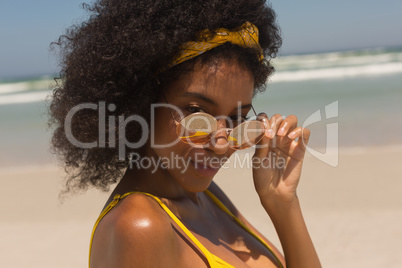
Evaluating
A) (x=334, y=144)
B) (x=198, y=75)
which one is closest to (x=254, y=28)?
(x=198, y=75)

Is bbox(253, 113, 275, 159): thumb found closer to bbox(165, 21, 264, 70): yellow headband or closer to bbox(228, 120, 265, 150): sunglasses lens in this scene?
bbox(228, 120, 265, 150): sunglasses lens

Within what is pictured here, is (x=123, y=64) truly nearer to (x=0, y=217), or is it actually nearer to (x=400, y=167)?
(x=0, y=217)

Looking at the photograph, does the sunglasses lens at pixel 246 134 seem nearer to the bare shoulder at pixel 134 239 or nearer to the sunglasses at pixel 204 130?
the sunglasses at pixel 204 130

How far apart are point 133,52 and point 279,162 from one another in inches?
35.4

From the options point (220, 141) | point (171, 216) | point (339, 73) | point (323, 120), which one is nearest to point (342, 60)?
point (339, 73)

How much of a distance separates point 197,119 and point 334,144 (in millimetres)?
7208

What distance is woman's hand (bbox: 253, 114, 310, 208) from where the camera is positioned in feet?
7.84

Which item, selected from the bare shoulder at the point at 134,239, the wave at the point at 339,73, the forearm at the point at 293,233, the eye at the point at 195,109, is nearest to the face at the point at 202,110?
the eye at the point at 195,109

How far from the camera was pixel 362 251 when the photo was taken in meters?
4.89

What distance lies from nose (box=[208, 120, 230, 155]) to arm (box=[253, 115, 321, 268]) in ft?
1.11

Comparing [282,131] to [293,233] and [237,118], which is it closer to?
[237,118]

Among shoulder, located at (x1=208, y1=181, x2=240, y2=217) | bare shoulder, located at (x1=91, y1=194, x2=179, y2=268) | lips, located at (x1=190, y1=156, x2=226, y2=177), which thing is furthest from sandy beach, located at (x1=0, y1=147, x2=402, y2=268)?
bare shoulder, located at (x1=91, y1=194, x2=179, y2=268)

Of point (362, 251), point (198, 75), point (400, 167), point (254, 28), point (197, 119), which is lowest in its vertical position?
point (362, 251)

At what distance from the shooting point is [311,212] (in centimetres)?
582
